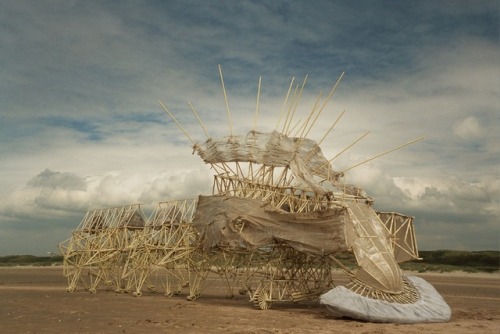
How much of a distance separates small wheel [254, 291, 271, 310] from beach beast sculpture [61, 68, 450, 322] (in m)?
0.04

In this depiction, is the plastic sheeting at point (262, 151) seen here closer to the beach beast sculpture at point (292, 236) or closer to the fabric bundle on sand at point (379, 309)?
the beach beast sculpture at point (292, 236)

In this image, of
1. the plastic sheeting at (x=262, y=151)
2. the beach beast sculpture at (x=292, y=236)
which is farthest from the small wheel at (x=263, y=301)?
the plastic sheeting at (x=262, y=151)

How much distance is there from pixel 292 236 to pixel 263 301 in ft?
10.3

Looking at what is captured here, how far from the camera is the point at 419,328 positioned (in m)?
16.5

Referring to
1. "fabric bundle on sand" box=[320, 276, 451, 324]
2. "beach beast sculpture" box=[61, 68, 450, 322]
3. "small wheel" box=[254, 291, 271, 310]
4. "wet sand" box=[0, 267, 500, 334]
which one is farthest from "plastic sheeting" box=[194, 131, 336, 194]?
"wet sand" box=[0, 267, 500, 334]

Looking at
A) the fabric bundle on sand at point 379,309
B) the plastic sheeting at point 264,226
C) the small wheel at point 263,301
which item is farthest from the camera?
the small wheel at point 263,301

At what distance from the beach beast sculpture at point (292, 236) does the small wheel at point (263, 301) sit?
0.04 meters

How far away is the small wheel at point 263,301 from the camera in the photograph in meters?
20.9

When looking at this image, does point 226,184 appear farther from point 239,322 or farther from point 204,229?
point 239,322

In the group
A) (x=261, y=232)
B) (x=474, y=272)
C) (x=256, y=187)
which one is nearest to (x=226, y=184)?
(x=256, y=187)

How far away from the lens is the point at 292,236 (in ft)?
65.7

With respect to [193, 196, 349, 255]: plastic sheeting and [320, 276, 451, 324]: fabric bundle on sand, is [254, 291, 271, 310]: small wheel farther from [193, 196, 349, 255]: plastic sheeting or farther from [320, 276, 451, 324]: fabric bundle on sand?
[320, 276, 451, 324]: fabric bundle on sand

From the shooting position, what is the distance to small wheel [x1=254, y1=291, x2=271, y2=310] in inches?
824

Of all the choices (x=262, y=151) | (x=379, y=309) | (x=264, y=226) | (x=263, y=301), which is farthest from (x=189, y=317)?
(x=262, y=151)
